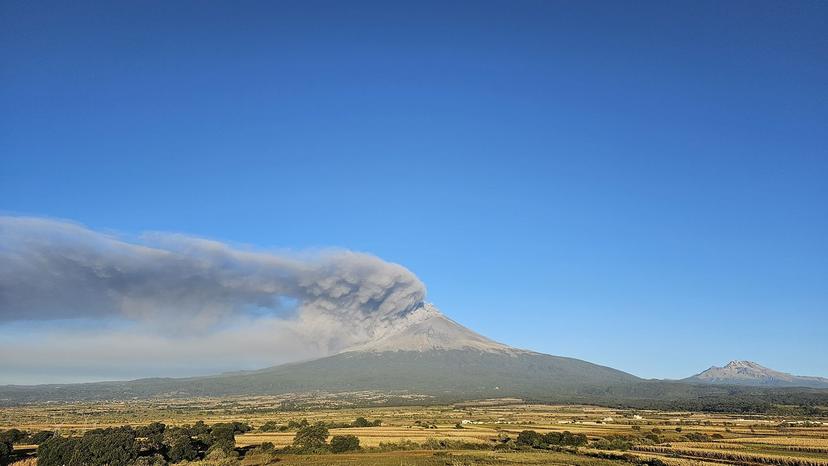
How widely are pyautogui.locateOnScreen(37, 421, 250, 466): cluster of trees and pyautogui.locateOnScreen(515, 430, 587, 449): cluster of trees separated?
32.8 meters

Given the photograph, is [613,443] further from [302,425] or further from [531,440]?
[302,425]

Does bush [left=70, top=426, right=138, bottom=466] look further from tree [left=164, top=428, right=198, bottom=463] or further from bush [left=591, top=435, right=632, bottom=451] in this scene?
bush [left=591, top=435, right=632, bottom=451]

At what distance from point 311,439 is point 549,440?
27772mm

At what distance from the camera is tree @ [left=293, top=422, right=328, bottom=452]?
67062 millimetres

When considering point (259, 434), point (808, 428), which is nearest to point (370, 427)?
point (259, 434)

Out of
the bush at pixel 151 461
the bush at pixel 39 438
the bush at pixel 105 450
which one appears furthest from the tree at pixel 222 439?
the bush at pixel 39 438

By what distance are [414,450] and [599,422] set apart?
188ft

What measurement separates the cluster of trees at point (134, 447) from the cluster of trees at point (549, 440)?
3276 cm

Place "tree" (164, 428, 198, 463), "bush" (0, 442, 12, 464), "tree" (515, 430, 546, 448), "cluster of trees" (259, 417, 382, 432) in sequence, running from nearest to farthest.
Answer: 1. "bush" (0, 442, 12, 464)
2. "tree" (164, 428, 198, 463)
3. "tree" (515, 430, 546, 448)
4. "cluster of trees" (259, 417, 382, 432)

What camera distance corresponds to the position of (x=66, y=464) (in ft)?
168

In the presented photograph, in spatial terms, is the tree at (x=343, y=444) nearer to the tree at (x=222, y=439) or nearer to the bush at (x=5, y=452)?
the tree at (x=222, y=439)

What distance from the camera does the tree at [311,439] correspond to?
67.1 meters

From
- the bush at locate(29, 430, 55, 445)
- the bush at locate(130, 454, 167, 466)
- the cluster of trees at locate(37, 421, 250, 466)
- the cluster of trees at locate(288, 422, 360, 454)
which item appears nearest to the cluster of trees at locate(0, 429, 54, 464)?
the bush at locate(29, 430, 55, 445)

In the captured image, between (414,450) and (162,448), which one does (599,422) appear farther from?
(162,448)
